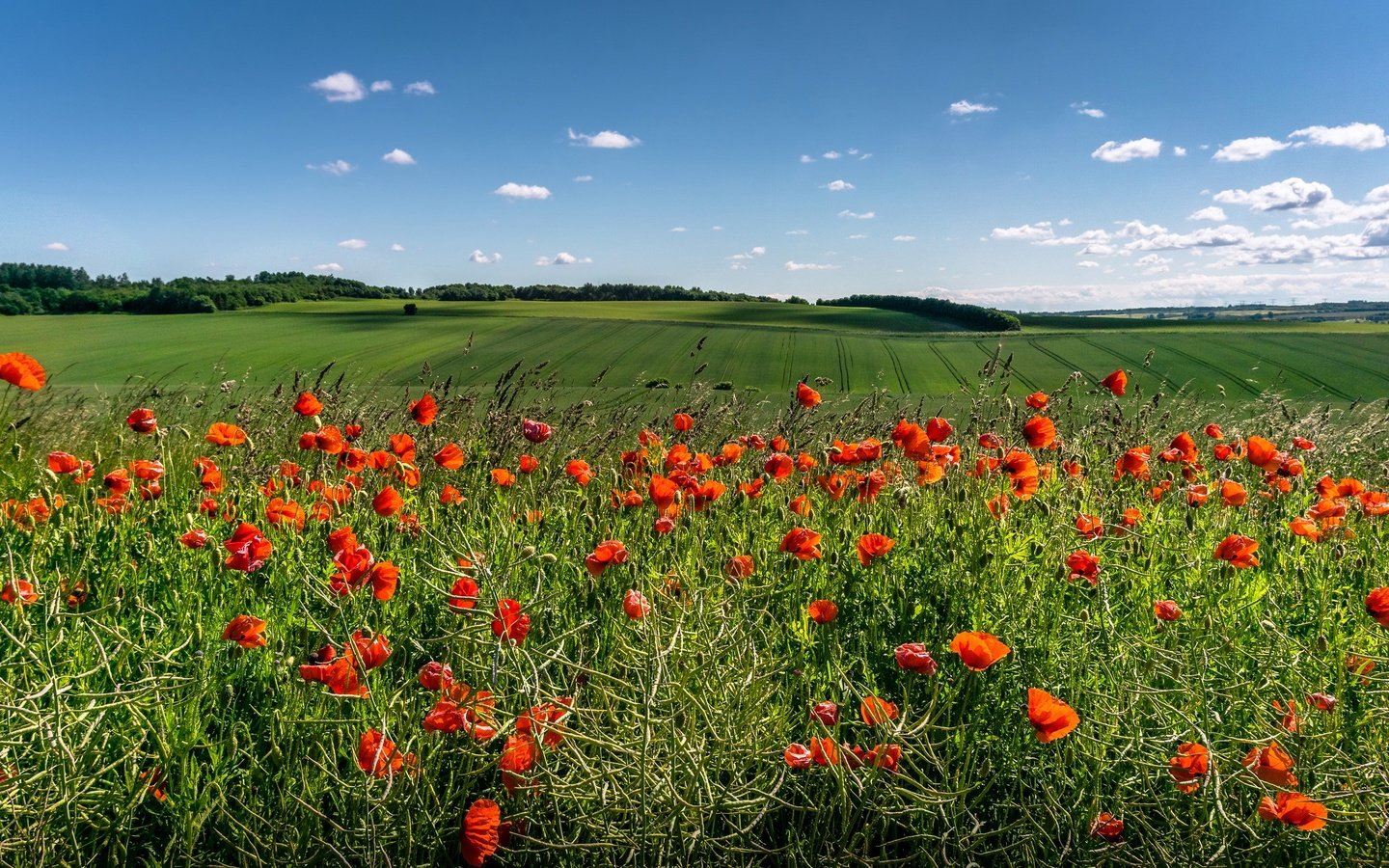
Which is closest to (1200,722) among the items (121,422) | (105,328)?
(121,422)

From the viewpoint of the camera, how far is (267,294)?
176 ft

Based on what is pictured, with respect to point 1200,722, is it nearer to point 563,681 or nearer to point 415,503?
point 563,681

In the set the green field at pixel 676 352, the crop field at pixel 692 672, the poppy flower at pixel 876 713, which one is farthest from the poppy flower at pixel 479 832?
the green field at pixel 676 352

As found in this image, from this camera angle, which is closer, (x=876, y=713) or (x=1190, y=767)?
(x=876, y=713)

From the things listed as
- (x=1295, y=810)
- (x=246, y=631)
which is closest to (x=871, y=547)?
(x=1295, y=810)

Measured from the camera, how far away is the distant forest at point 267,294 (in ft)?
154

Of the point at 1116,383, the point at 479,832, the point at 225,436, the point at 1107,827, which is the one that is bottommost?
the point at 1107,827

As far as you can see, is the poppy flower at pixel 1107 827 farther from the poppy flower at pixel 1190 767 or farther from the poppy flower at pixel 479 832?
the poppy flower at pixel 479 832

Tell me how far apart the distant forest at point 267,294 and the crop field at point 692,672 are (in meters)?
46.0

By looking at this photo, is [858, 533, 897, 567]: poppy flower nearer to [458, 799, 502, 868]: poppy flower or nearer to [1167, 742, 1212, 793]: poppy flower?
[1167, 742, 1212, 793]: poppy flower

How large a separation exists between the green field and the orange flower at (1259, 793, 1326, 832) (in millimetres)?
17577

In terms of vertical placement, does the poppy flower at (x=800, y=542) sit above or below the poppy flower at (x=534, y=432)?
below

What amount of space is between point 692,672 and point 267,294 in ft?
198

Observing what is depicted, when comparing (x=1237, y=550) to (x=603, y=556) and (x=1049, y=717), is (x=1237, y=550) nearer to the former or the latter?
(x=1049, y=717)
